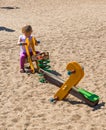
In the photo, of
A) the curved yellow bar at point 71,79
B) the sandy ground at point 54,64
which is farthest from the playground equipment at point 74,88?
the sandy ground at point 54,64

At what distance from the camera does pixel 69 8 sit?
55.2 ft

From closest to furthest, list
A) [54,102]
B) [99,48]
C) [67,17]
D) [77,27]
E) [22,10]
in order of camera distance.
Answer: [54,102] < [99,48] < [77,27] < [67,17] < [22,10]

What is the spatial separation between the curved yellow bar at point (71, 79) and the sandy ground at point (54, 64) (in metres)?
0.17

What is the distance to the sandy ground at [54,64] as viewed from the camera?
5363mm

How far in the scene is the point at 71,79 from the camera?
5824mm

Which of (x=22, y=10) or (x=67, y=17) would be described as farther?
(x=22, y=10)

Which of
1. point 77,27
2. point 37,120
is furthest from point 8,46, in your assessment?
point 37,120

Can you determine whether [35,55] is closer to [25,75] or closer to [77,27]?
[25,75]

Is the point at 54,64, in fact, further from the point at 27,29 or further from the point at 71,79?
the point at 71,79

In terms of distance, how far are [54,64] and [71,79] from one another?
7.86ft

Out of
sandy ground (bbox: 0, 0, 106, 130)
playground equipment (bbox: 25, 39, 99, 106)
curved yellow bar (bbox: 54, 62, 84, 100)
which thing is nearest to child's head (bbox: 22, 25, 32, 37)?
sandy ground (bbox: 0, 0, 106, 130)

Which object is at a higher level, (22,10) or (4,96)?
(22,10)

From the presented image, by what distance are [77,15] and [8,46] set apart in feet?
18.6

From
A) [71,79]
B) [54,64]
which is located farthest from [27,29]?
[71,79]
